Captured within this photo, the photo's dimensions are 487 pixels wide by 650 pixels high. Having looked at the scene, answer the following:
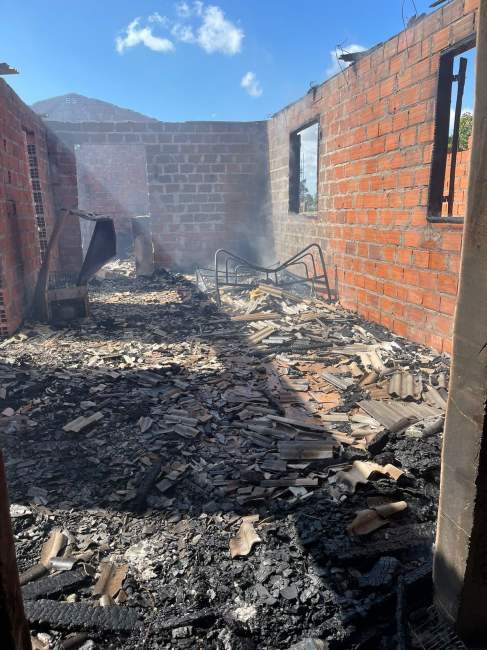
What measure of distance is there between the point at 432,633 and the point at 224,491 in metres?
1.55

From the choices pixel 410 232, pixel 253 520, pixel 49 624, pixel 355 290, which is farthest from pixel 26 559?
pixel 355 290

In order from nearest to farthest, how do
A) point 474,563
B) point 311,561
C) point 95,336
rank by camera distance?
point 474,563 < point 311,561 < point 95,336

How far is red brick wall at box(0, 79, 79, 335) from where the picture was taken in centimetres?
671

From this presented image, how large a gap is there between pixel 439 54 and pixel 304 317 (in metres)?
4.15

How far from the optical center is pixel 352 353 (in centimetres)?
596

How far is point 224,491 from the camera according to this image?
3.12 meters

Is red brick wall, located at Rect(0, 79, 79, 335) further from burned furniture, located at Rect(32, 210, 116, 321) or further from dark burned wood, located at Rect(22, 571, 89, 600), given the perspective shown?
dark burned wood, located at Rect(22, 571, 89, 600)

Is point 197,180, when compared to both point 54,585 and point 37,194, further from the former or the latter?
point 54,585

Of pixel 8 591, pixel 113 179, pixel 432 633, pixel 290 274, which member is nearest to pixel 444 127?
pixel 432 633

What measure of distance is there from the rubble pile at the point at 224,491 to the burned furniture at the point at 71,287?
159 cm

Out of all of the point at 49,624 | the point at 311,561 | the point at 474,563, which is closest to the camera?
the point at 474,563

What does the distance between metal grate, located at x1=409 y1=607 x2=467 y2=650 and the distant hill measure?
37.4 m

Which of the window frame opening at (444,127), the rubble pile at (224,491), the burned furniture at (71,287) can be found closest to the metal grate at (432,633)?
the rubble pile at (224,491)

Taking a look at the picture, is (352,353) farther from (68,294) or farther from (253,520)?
(68,294)
